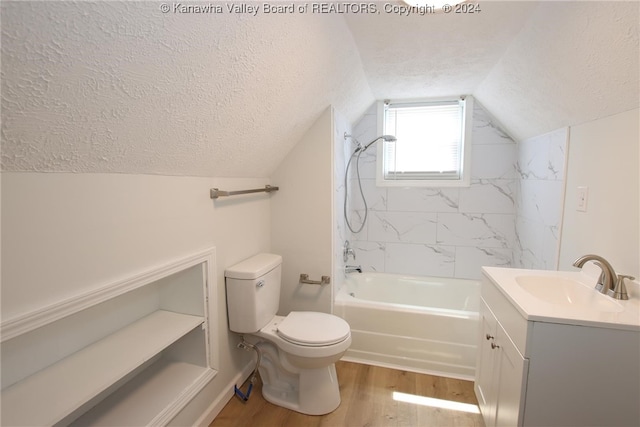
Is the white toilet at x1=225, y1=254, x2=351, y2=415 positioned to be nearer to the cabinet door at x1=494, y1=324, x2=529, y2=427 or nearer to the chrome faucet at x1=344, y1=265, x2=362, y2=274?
the cabinet door at x1=494, y1=324, x2=529, y2=427

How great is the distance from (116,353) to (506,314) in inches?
64.7

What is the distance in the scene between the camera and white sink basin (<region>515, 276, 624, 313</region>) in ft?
4.48

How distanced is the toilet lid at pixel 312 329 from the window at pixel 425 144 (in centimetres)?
151

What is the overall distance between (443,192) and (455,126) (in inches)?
24.1

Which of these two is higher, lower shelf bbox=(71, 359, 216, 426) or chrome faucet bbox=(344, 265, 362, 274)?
chrome faucet bbox=(344, 265, 362, 274)

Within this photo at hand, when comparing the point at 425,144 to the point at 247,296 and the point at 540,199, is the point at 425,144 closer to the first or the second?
the point at 540,199

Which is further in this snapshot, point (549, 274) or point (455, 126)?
point (455, 126)

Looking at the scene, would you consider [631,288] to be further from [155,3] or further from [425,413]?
[155,3]

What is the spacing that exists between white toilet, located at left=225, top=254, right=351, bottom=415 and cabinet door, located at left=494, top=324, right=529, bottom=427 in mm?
755

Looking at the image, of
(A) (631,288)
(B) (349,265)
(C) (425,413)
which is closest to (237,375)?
(C) (425,413)

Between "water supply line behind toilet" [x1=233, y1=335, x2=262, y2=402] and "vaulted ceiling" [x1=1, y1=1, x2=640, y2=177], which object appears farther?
"water supply line behind toilet" [x1=233, y1=335, x2=262, y2=402]

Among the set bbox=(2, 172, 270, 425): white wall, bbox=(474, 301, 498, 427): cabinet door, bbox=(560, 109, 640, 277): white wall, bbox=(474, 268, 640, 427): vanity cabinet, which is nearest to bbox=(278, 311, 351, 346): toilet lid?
bbox=(2, 172, 270, 425): white wall

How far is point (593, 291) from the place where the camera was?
1352 millimetres

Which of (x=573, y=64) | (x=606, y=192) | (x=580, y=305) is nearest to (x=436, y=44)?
(x=573, y=64)
